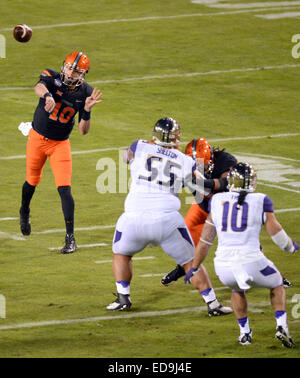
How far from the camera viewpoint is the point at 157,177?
349 inches

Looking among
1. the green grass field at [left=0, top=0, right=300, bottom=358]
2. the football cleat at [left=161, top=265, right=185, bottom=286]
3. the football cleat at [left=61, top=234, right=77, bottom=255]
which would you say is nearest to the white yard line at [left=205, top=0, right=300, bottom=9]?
the green grass field at [left=0, top=0, right=300, bottom=358]

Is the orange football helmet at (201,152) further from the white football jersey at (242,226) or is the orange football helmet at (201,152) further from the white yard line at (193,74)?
the white yard line at (193,74)

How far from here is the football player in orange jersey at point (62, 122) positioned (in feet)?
Answer: 36.0

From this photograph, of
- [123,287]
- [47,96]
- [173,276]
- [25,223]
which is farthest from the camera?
[25,223]

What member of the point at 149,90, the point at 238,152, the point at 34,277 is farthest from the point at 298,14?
the point at 34,277

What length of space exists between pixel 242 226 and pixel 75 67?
3660mm

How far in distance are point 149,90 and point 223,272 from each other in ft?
37.0

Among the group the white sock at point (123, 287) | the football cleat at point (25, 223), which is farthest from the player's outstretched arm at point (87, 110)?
the white sock at point (123, 287)

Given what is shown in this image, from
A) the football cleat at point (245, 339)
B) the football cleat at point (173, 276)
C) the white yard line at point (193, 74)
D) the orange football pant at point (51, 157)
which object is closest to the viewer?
the football cleat at point (245, 339)

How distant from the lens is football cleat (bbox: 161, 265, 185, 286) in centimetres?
988

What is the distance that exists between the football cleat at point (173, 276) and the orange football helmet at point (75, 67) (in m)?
2.45

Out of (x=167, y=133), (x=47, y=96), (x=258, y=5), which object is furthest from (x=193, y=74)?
(x=167, y=133)

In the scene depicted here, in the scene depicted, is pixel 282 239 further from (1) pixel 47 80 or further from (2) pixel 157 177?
(1) pixel 47 80

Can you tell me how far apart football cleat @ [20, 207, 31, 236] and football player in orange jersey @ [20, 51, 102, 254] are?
13.2 inches
